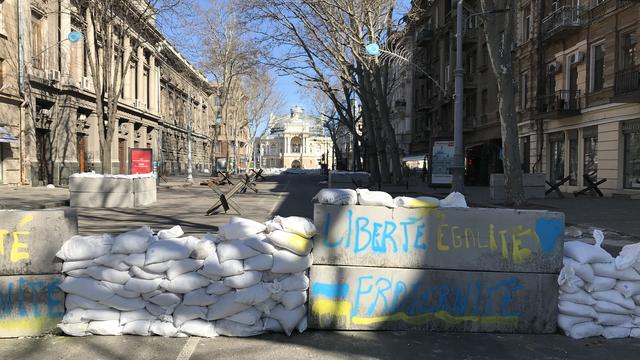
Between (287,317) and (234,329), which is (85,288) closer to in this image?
(234,329)

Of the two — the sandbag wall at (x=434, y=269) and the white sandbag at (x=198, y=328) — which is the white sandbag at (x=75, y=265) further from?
the sandbag wall at (x=434, y=269)

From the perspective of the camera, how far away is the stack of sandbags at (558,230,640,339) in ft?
14.3

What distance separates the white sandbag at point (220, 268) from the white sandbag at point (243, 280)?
0.04m

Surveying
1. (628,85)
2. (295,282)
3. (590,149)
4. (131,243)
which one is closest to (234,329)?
(295,282)

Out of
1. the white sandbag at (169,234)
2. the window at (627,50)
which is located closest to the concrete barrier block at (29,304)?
the white sandbag at (169,234)

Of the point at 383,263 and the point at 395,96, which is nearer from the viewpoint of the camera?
the point at 383,263

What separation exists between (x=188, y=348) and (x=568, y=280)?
10.3 feet

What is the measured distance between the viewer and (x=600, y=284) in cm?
442

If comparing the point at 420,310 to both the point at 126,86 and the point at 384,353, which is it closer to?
the point at 384,353

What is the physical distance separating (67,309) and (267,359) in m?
1.77

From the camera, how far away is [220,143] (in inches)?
3300

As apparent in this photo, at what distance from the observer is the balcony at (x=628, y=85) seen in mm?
19594

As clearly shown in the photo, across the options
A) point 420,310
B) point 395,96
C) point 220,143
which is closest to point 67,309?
point 420,310

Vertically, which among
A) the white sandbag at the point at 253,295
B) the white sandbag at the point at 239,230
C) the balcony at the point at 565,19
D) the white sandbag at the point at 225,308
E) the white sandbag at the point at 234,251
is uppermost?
the balcony at the point at 565,19
